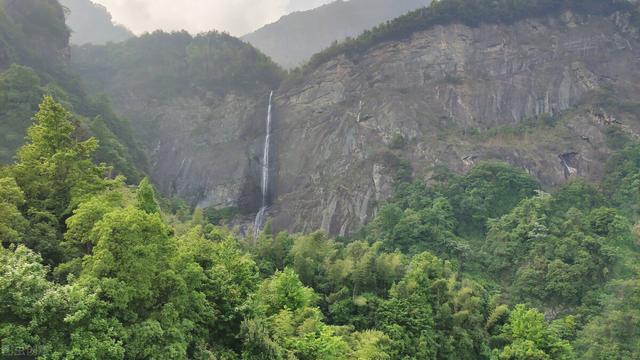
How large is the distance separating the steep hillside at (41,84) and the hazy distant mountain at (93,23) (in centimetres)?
7132

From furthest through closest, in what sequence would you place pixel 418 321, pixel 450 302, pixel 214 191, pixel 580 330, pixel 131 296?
pixel 214 191
pixel 580 330
pixel 450 302
pixel 418 321
pixel 131 296

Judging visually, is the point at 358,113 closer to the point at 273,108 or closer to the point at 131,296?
the point at 273,108

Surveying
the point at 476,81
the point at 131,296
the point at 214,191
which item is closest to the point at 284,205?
the point at 214,191

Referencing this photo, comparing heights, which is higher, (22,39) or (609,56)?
(22,39)

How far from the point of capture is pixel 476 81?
206ft

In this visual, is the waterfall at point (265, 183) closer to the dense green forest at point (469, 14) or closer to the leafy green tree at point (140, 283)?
the dense green forest at point (469, 14)

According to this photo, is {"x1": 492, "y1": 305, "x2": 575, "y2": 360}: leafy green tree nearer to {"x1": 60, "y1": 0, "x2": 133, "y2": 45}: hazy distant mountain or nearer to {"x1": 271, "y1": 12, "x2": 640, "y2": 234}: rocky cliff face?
{"x1": 271, "y1": 12, "x2": 640, "y2": 234}: rocky cliff face

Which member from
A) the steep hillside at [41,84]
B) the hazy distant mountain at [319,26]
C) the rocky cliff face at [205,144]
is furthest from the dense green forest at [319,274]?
the hazy distant mountain at [319,26]

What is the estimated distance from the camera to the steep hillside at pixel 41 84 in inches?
1694

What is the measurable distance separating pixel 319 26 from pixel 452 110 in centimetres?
7479

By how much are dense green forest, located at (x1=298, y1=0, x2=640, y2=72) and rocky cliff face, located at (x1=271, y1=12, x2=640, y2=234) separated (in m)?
0.98

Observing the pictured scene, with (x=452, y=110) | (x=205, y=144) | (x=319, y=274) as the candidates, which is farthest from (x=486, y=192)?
(x=205, y=144)

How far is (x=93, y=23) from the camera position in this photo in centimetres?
13225

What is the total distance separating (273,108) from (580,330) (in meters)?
44.9
